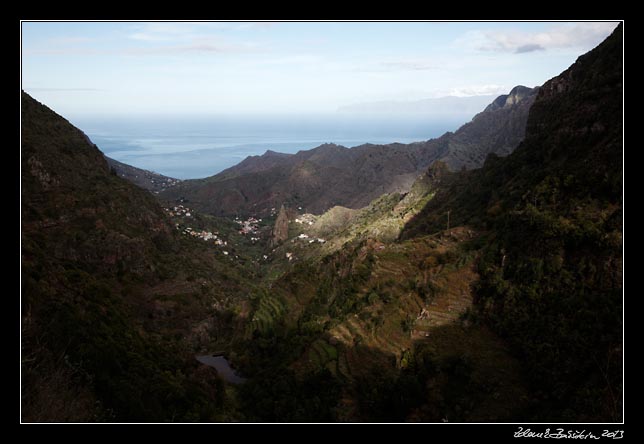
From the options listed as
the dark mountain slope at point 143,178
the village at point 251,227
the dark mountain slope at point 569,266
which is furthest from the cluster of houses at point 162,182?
the dark mountain slope at point 569,266

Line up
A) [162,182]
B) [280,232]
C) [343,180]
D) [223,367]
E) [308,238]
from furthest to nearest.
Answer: [162,182], [343,180], [280,232], [308,238], [223,367]

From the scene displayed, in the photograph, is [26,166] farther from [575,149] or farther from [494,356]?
[575,149]

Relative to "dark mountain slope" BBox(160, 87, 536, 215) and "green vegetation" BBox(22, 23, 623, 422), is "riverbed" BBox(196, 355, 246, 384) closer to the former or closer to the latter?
"green vegetation" BBox(22, 23, 623, 422)

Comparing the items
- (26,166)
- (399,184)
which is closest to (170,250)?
(26,166)

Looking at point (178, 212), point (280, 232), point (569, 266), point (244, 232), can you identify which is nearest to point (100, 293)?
point (569, 266)

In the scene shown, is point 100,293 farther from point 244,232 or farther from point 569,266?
point 244,232

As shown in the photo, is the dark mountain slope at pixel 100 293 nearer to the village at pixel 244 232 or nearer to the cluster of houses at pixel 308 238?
the village at pixel 244 232
